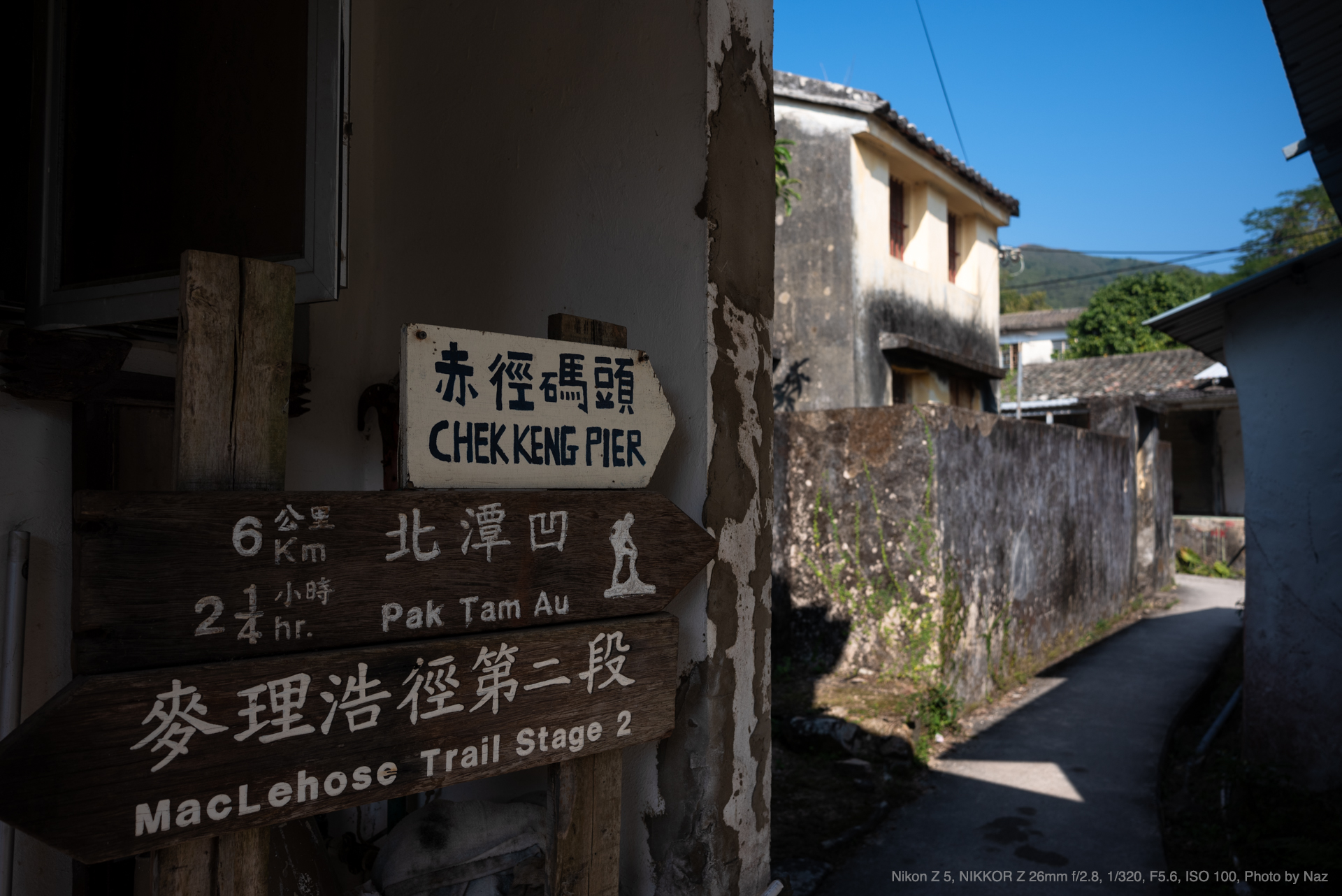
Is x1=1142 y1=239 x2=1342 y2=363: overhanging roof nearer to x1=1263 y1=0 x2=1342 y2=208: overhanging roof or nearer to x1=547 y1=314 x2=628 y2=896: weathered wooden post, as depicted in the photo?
x1=1263 y1=0 x2=1342 y2=208: overhanging roof

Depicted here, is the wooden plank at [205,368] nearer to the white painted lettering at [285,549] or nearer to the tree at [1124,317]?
the white painted lettering at [285,549]

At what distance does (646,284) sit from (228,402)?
3.41ft

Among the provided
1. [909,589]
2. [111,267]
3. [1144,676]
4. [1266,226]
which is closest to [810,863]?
[909,589]

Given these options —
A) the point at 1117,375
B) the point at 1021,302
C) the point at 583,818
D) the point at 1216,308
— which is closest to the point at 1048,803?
the point at 1216,308

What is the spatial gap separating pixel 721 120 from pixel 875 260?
805 centimetres

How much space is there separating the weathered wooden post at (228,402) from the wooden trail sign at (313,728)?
8 centimetres

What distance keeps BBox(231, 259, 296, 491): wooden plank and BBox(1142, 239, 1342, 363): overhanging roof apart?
4.11 metres

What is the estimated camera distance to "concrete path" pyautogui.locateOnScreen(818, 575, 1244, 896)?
3154 millimetres

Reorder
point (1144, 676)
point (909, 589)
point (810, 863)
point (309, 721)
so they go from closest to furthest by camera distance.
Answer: point (309, 721) → point (810, 863) → point (909, 589) → point (1144, 676)

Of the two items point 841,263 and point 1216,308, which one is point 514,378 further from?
point 841,263

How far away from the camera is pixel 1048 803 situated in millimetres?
3850

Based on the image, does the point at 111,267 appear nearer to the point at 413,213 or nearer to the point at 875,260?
the point at 413,213

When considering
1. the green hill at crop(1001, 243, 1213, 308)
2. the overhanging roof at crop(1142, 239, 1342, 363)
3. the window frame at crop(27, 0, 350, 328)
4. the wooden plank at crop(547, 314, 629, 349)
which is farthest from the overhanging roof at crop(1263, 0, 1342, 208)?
the green hill at crop(1001, 243, 1213, 308)

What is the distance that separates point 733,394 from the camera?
2021 mm
